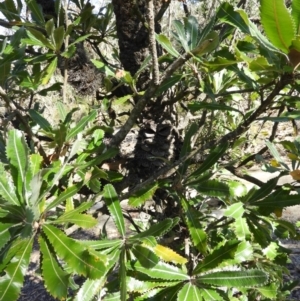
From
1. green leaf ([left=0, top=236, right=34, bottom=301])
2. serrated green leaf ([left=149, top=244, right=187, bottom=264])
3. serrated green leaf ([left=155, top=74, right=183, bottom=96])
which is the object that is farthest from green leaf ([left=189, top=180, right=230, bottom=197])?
green leaf ([left=0, top=236, right=34, bottom=301])

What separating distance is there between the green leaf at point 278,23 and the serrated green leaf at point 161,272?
0.62 m

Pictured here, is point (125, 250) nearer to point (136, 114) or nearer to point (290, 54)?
point (136, 114)

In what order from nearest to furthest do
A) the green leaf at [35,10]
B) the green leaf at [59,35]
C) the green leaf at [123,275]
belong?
1. the green leaf at [123,275]
2. the green leaf at [59,35]
3. the green leaf at [35,10]

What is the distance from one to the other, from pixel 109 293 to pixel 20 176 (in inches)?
18.1

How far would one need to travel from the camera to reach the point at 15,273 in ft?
2.40

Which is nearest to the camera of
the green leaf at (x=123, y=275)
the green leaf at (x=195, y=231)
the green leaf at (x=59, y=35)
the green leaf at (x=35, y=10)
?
the green leaf at (x=123, y=275)

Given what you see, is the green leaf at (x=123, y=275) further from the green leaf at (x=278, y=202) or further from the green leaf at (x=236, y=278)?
the green leaf at (x=278, y=202)

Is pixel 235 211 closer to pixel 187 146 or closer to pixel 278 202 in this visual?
pixel 278 202

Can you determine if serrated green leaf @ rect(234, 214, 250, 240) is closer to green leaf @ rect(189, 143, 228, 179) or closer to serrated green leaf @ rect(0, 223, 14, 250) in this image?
green leaf @ rect(189, 143, 228, 179)

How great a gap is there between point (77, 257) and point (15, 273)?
0.14 meters

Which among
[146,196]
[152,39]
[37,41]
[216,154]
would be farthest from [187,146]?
[37,41]

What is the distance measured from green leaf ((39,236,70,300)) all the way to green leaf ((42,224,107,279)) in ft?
0.08

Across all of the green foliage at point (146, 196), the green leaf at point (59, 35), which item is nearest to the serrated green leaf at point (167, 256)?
the green foliage at point (146, 196)

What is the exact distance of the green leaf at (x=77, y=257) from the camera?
0.70 meters
